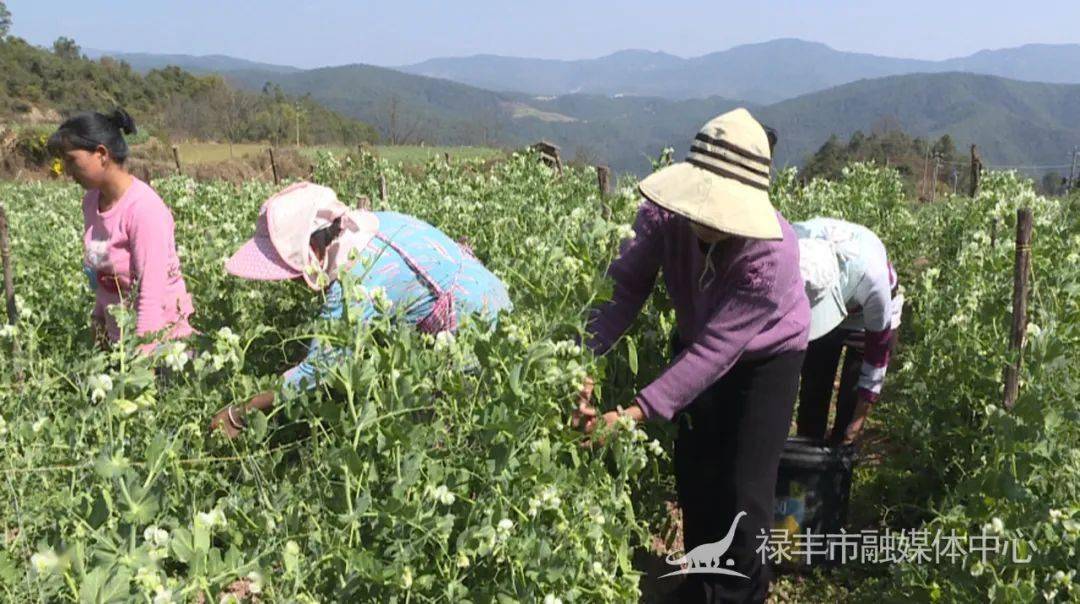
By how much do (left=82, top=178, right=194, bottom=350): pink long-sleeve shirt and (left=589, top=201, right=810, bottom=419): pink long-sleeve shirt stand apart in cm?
138

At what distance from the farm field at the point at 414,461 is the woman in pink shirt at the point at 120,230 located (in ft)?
0.35

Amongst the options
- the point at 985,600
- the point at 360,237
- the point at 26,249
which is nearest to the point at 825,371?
the point at 985,600

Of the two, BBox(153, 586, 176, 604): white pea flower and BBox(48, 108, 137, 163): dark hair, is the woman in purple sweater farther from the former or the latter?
BBox(48, 108, 137, 163): dark hair

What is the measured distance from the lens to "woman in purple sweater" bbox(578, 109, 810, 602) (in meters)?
2.08

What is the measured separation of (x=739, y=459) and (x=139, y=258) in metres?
1.98

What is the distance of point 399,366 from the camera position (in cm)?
159

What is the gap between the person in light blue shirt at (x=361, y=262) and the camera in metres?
1.99

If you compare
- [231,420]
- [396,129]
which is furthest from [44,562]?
[396,129]

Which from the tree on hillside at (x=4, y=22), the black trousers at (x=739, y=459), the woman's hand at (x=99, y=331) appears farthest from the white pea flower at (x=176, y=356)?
the tree on hillside at (x=4, y=22)

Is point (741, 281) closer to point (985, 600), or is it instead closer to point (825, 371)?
point (985, 600)

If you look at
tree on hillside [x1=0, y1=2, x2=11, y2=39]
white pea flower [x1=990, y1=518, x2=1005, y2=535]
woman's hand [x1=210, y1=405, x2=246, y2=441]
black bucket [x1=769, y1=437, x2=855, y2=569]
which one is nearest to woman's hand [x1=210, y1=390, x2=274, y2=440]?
woman's hand [x1=210, y1=405, x2=246, y2=441]

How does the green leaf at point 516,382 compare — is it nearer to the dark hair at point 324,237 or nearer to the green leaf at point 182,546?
the green leaf at point 182,546

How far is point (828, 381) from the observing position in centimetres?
353

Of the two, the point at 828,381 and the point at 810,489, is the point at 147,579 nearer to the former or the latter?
the point at 810,489
